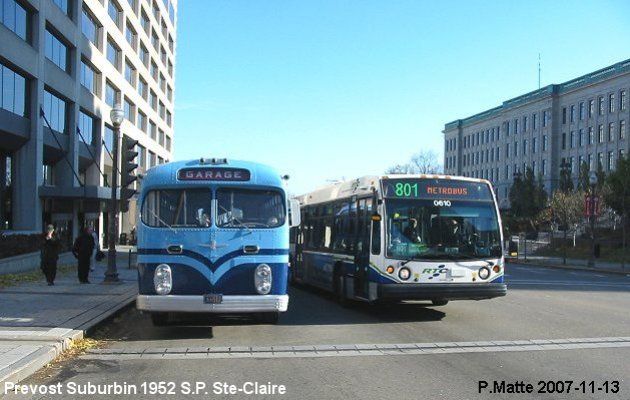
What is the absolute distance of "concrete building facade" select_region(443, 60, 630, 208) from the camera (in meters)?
78.8

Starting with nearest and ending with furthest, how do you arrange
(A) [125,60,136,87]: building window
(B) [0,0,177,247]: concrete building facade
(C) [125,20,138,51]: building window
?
1. (B) [0,0,177,247]: concrete building facade
2. (A) [125,60,136,87]: building window
3. (C) [125,20,138,51]: building window

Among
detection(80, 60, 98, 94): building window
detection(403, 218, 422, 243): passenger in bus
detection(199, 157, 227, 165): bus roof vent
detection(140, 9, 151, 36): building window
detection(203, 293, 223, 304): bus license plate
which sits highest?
detection(140, 9, 151, 36): building window

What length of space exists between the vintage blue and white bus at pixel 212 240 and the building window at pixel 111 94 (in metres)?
37.3

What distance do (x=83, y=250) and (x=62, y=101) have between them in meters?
21.1

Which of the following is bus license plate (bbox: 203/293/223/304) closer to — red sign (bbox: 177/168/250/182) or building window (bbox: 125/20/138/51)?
red sign (bbox: 177/168/250/182)

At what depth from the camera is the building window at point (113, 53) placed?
45.0 meters

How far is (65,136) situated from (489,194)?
96.5 ft

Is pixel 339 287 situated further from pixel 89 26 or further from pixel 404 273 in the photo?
pixel 89 26

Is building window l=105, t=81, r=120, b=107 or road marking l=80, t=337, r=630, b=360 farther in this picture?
building window l=105, t=81, r=120, b=107

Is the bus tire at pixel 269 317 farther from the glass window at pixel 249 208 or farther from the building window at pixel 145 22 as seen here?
the building window at pixel 145 22

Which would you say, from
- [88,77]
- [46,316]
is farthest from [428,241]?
[88,77]

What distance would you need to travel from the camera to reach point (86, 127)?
40062mm

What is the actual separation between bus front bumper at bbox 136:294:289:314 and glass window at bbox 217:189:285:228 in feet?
3.66

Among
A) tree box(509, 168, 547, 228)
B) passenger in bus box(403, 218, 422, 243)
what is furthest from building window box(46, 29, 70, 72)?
tree box(509, 168, 547, 228)
